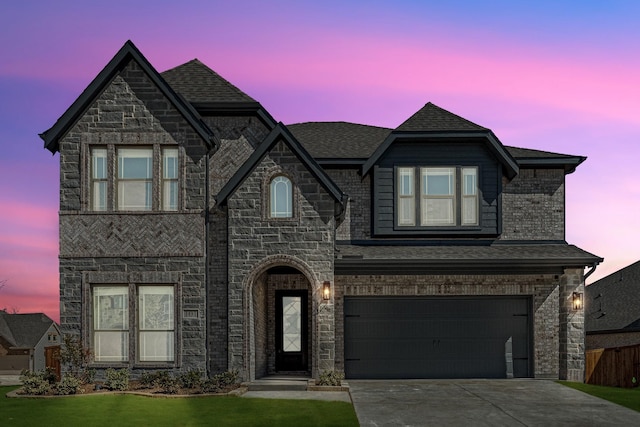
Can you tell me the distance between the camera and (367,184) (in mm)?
22219

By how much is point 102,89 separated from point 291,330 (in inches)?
365

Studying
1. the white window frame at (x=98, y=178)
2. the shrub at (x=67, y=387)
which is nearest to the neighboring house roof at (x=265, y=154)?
the white window frame at (x=98, y=178)

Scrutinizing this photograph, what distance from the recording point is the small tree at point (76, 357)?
739 inches

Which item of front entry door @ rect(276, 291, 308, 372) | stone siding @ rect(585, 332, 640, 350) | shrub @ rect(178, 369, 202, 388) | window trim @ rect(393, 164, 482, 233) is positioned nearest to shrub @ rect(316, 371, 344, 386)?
shrub @ rect(178, 369, 202, 388)

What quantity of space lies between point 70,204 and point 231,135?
4998mm

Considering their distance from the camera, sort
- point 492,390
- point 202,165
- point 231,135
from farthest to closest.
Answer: point 231,135, point 202,165, point 492,390

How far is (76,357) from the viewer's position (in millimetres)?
18719

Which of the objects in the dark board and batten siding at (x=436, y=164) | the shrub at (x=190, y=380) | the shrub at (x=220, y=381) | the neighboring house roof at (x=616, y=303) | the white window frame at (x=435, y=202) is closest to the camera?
the shrub at (x=220, y=381)

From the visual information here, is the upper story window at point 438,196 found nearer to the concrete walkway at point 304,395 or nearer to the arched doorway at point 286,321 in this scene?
the arched doorway at point 286,321

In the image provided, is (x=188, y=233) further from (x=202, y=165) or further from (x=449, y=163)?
(x=449, y=163)

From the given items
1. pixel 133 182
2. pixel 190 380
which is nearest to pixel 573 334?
pixel 190 380

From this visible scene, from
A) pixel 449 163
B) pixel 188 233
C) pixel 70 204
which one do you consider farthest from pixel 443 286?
pixel 70 204

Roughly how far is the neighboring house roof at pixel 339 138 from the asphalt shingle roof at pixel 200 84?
10.4ft

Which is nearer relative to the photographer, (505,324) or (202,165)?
(202,165)
